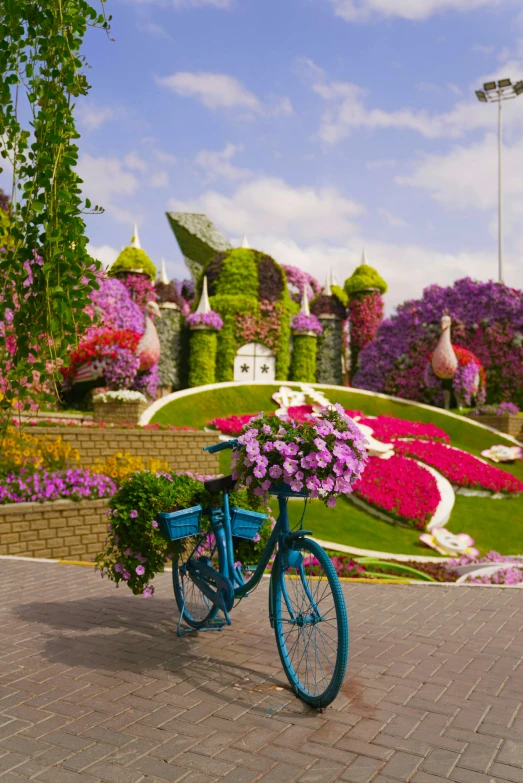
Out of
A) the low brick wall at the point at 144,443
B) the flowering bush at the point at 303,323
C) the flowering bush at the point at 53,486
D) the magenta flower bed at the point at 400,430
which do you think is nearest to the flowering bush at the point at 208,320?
the flowering bush at the point at 303,323

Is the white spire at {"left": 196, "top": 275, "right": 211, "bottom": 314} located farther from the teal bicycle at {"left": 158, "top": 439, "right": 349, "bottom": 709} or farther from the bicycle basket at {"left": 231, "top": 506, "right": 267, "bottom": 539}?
the teal bicycle at {"left": 158, "top": 439, "right": 349, "bottom": 709}

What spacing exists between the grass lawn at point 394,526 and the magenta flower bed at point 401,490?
1.10 ft

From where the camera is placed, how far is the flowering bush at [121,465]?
36.4 ft

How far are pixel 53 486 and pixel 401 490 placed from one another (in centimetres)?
775

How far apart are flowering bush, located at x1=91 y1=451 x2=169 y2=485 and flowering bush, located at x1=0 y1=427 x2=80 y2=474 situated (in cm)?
51

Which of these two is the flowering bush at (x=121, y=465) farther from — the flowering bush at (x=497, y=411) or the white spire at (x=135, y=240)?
the white spire at (x=135, y=240)

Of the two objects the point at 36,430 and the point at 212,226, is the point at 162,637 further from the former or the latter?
the point at 212,226

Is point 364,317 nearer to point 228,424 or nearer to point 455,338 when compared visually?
point 455,338

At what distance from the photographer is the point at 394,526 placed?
13055mm

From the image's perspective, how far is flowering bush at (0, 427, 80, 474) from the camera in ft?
30.7

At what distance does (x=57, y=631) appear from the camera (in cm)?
512

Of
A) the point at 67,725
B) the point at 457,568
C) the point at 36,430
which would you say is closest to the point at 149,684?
the point at 67,725

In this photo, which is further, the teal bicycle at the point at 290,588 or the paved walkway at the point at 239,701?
the teal bicycle at the point at 290,588

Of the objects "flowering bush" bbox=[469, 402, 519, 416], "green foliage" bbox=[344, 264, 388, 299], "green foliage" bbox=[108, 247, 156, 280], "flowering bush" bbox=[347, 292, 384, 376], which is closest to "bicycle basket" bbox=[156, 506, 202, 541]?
"flowering bush" bbox=[469, 402, 519, 416]
